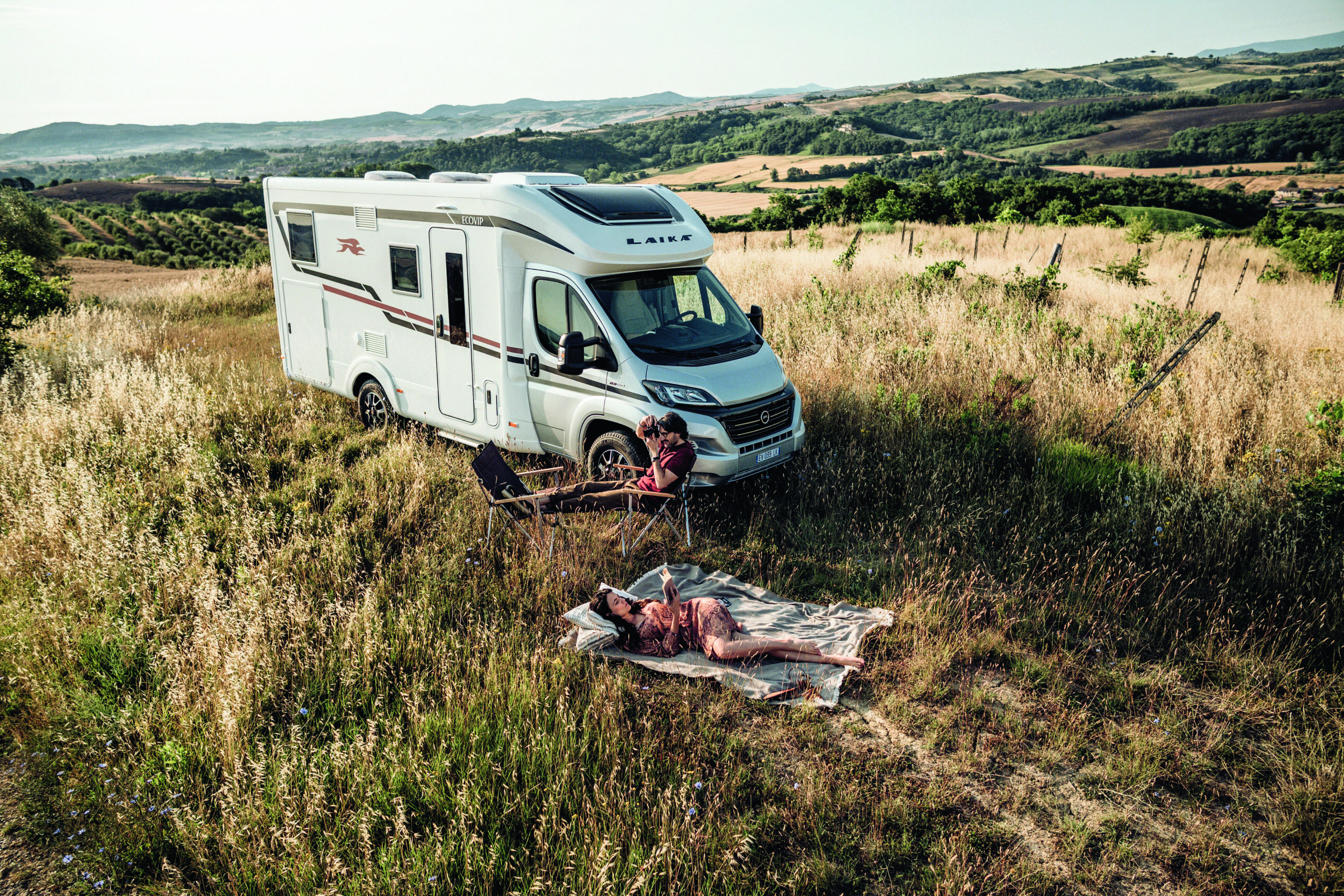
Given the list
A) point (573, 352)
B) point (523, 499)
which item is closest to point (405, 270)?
point (573, 352)

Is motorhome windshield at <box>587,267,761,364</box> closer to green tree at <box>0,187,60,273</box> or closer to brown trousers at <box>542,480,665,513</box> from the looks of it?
brown trousers at <box>542,480,665,513</box>

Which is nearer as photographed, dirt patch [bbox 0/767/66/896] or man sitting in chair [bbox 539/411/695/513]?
dirt patch [bbox 0/767/66/896]

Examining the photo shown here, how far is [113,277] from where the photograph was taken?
32062 mm

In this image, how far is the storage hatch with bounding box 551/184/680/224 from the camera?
22.4 ft

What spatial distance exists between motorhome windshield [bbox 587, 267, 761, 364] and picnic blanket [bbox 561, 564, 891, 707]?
6.92 ft

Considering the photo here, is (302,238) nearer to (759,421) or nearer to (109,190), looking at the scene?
(759,421)

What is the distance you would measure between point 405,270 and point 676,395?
12.0 ft

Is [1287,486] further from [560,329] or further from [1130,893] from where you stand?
[560,329]

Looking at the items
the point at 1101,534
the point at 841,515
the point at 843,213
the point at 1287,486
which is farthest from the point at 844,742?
the point at 843,213

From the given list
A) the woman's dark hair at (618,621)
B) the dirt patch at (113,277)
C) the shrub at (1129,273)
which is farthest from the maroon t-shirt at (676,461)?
the dirt patch at (113,277)

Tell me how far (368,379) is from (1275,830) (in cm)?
899

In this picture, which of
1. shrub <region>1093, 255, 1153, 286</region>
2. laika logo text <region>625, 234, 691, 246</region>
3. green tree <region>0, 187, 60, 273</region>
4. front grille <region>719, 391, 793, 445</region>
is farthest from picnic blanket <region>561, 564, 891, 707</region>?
green tree <region>0, 187, 60, 273</region>

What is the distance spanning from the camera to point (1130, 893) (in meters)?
3.29

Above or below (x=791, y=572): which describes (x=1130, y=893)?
below
